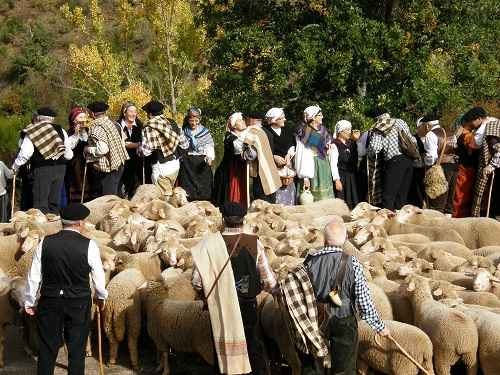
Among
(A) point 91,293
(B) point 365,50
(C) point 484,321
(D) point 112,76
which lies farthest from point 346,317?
(D) point 112,76

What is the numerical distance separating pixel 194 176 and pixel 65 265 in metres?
7.23

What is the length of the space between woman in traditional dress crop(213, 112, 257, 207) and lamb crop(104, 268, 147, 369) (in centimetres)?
450

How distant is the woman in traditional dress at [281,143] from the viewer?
564 inches

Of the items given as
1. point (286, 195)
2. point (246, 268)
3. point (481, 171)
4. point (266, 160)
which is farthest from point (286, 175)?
point (246, 268)

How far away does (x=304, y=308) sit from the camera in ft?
24.5

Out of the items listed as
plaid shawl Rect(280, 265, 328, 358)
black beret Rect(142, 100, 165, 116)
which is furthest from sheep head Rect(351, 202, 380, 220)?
plaid shawl Rect(280, 265, 328, 358)

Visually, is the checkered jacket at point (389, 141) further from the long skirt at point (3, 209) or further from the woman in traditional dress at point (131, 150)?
the long skirt at point (3, 209)

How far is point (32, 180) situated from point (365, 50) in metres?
7.07

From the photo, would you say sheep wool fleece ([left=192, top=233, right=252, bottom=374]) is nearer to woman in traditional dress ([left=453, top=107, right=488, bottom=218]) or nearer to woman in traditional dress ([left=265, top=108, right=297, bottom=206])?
woman in traditional dress ([left=265, top=108, right=297, bottom=206])

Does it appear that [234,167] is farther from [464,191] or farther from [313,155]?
[464,191]

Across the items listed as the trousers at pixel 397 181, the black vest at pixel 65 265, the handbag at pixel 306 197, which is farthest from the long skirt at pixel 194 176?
the black vest at pixel 65 265

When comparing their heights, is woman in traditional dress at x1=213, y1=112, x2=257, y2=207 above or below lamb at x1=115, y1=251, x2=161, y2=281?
above

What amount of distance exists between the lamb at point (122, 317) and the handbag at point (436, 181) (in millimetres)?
6012

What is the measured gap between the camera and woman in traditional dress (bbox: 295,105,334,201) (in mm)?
14383
